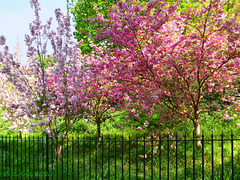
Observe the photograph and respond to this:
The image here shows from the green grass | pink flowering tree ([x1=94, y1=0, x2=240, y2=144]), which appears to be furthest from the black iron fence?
pink flowering tree ([x1=94, y1=0, x2=240, y2=144])

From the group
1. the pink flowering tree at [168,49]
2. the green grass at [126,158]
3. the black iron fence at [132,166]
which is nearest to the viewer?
the black iron fence at [132,166]

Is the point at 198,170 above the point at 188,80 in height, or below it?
below

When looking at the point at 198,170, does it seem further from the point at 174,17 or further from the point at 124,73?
the point at 174,17

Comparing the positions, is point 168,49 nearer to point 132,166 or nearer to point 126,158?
point 132,166

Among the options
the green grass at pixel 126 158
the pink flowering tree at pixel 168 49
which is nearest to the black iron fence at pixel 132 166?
the green grass at pixel 126 158

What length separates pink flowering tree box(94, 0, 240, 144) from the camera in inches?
271

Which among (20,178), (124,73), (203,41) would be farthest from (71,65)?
(203,41)

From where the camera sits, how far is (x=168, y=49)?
7539 millimetres

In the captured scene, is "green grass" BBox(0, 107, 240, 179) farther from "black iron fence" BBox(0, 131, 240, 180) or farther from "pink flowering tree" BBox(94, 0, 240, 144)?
"pink flowering tree" BBox(94, 0, 240, 144)

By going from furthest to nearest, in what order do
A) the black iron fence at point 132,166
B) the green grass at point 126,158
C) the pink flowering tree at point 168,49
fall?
the pink flowering tree at point 168,49
the green grass at point 126,158
the black iron fence at point 132,166

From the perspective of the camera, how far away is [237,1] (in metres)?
6.45

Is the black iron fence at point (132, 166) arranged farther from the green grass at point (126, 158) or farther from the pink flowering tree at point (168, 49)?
the pink flowering tree at point (168, 49)

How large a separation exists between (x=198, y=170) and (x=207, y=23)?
4.43 m

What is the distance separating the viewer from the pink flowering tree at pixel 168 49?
6875 mm
